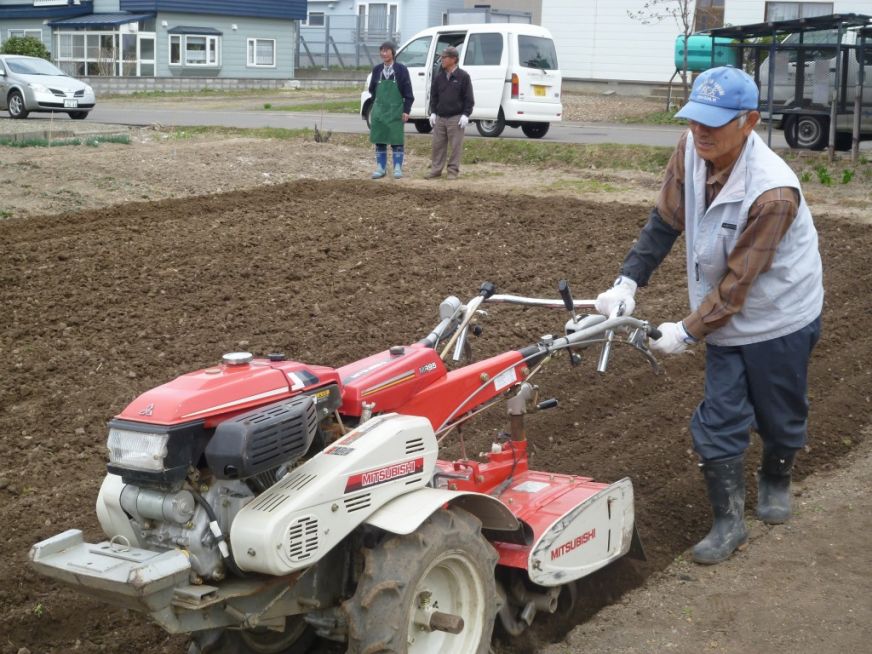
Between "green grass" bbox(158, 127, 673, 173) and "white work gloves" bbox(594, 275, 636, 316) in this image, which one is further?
"green grass" bbox(158, 127, 673, 173)

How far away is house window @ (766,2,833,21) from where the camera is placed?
29953 mm

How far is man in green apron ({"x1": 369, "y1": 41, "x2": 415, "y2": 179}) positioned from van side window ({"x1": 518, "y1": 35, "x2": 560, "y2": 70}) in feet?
13.3

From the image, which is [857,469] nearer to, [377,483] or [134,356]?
[377,483]

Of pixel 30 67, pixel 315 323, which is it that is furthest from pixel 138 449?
pixel 30 67

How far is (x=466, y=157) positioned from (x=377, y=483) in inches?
511

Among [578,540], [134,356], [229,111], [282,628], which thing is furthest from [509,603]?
[229,111]

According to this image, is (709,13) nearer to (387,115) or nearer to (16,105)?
(16,105)

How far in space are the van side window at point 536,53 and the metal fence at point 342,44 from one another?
1029 inches

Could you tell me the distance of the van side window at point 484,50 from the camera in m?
17.8

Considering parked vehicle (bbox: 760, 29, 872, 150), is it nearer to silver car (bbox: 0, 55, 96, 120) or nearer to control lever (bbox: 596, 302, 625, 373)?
control lever (bbox: 596, 302, 625, 373)

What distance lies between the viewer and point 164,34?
38375 millimetres

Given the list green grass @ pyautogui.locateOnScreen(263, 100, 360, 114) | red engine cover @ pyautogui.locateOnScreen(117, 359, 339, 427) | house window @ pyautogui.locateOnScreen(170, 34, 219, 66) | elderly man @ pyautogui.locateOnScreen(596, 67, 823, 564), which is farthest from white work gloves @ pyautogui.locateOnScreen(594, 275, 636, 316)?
house window @ pyautogui.locateOnScreen(170, 34, 219, 66)

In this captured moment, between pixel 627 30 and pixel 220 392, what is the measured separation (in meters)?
30.8

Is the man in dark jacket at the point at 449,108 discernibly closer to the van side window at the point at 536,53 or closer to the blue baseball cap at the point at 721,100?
the van side window at the point at 536,53
